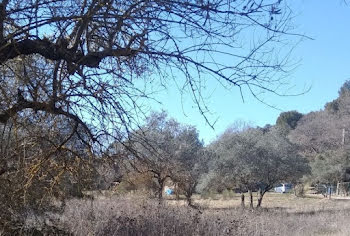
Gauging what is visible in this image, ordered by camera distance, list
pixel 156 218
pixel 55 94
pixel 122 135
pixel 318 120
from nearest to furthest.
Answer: pixel 55 94 < pixel 122 135 < pixel 156 218 < pixel 318 120

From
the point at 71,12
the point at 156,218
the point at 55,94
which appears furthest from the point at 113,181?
the point at 156,218

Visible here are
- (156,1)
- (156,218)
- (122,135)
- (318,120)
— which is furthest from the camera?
(318,120)

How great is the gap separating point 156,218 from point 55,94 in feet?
23.4

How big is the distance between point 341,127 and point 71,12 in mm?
62469

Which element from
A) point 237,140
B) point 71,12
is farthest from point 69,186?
point 237,140

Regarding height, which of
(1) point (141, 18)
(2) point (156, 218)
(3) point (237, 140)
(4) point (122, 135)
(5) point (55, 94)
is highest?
(3) point (237, 140)

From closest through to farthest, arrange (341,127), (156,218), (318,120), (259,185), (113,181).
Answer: (113,181) < (156,218) < (259,185) < (341,127) < (318,120)

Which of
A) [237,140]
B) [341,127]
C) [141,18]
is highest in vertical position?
[341,127]

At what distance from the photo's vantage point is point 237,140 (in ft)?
122

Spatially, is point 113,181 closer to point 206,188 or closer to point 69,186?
point 69,186

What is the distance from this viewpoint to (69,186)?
6977 millimetres

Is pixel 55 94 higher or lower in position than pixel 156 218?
higher

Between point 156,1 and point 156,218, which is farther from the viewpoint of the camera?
point 156,218

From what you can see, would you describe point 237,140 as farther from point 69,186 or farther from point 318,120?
point 318,120
